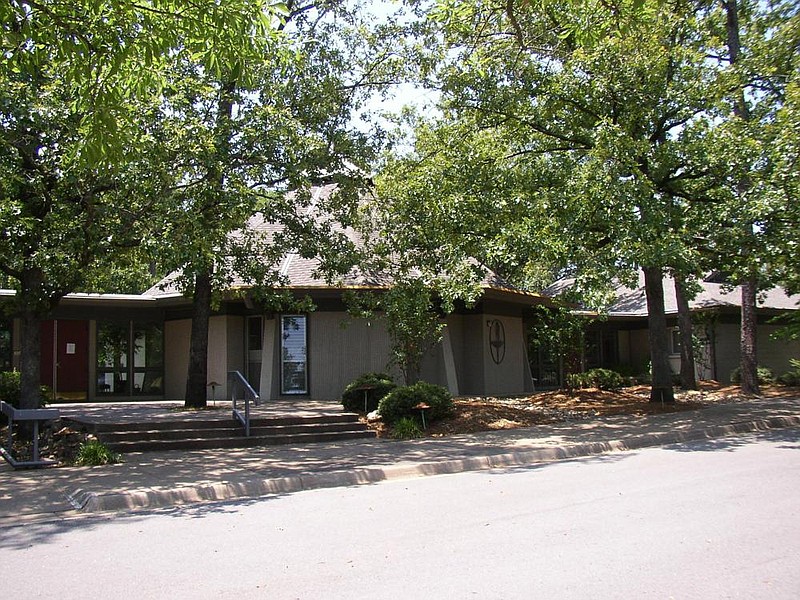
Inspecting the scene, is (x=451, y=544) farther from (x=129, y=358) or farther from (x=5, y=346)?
(x=5, y=346)

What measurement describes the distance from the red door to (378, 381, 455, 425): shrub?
11.2 meters

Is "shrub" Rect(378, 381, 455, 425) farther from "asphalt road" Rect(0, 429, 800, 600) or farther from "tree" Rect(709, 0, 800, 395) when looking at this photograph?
"tree" Rect(709, 0, 800, 395)

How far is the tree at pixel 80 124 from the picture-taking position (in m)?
9.22

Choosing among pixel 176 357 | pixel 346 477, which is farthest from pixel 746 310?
pixel 176 357

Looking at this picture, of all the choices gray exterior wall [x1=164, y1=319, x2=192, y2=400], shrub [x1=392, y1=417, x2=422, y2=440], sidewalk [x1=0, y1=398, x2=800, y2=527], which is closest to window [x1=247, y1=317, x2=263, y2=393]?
gray exterior wall [x1=164, y1=319, x2=192, y2=400]

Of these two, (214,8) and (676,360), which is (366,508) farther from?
(676,360)

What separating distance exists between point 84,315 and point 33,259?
36.1 ft

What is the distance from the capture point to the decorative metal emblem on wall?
22.7 metres

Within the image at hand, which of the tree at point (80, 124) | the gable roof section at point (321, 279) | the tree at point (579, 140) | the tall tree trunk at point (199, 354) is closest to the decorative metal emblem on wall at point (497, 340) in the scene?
the gable roof section at point (321, 279)

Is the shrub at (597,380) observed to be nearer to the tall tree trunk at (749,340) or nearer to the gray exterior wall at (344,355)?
the gray exterior wall at (344,355)

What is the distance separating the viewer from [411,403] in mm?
15273

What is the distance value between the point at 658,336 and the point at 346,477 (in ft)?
37.5

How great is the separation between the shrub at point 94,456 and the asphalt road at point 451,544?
357cm

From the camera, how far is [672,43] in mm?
16703
